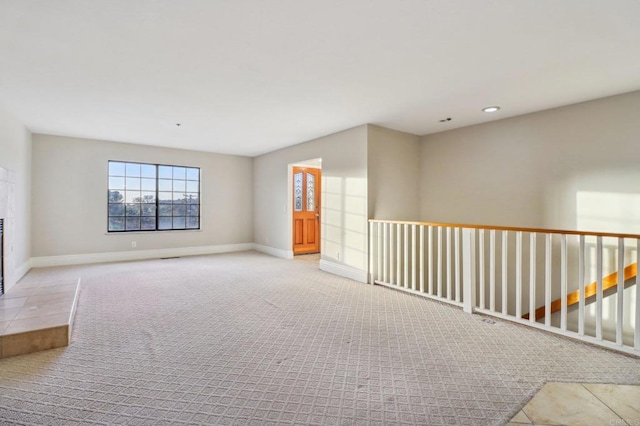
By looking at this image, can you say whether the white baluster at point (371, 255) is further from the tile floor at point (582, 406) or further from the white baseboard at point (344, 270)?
the tile floor at point (582, 406)

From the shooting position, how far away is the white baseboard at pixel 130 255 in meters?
5.40

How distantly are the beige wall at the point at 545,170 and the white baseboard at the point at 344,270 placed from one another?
1.62 metres

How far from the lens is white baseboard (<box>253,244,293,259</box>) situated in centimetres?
Answer: 639

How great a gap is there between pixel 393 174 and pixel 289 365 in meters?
3.51

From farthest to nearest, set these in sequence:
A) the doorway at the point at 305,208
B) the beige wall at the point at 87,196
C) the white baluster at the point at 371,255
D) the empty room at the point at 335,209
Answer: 1. the doorway at the point at 305,208
2. the beige wall at the point at 87,196
3. the white baluster at the point at 371,255
4. the empty room at the point at 335,209

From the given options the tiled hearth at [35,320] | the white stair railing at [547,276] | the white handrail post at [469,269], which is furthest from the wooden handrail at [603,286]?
the tiled hearth at [35,320]

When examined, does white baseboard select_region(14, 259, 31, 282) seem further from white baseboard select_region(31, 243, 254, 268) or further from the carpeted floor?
the carpeted floor

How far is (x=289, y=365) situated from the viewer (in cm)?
216

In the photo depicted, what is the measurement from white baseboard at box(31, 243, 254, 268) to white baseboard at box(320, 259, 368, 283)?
A: 2984mm

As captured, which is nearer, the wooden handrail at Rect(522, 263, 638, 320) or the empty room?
the empty room

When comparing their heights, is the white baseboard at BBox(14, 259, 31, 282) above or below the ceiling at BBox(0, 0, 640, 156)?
below

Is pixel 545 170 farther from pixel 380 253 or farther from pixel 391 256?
pixel 380 253

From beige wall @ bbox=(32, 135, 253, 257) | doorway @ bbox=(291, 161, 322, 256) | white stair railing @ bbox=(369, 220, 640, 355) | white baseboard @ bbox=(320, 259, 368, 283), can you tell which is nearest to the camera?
white stair railing @ bbox=(369, 220, 640, 355)

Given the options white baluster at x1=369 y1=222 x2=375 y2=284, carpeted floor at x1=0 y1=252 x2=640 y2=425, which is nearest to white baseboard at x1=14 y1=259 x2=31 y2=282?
carpeted floor at x1=0 y1=252 x2=640 y2=425
